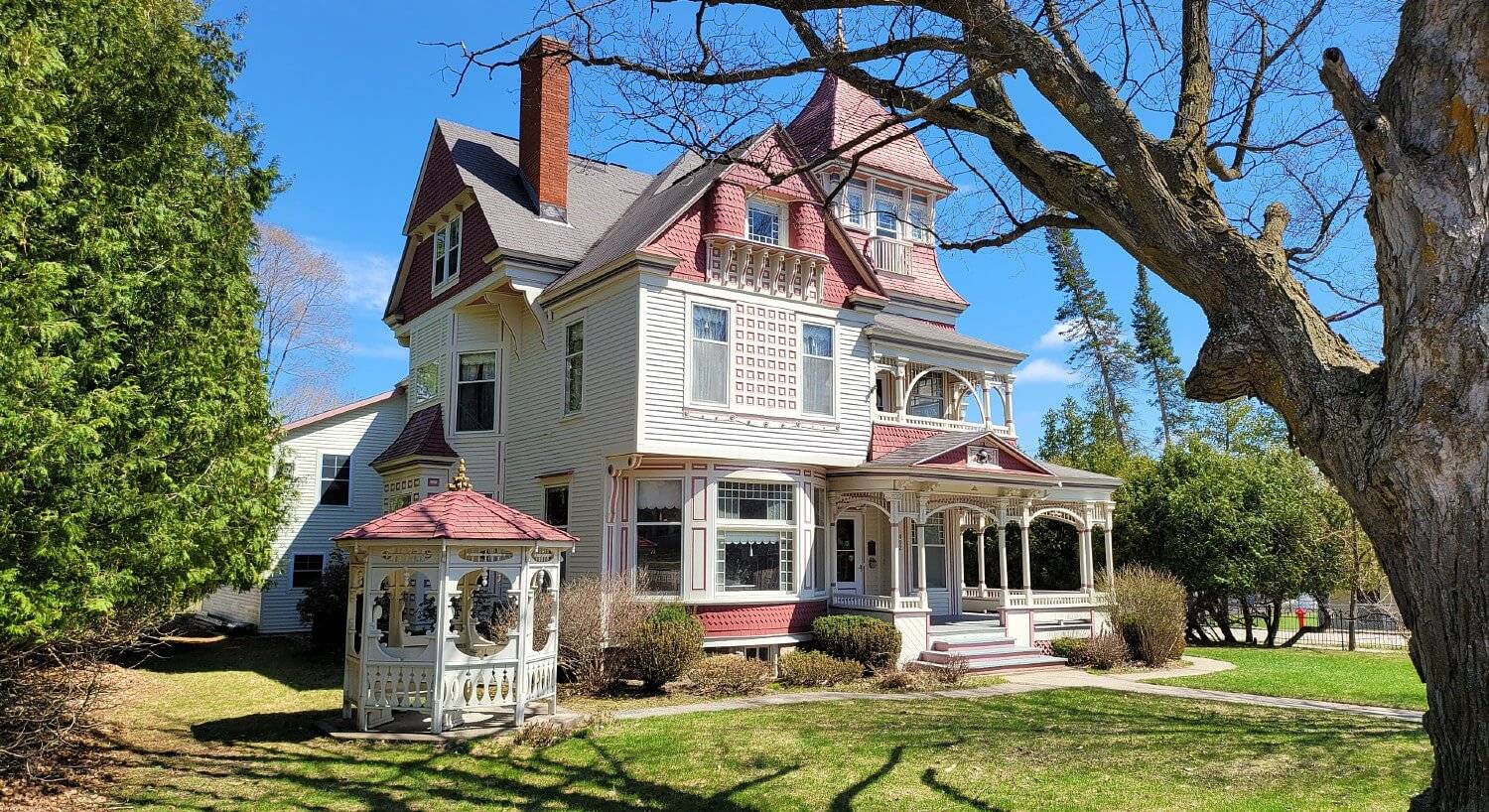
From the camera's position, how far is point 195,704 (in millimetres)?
14000

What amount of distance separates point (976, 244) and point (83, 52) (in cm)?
804

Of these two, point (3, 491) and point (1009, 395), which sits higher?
point (1009, 395)

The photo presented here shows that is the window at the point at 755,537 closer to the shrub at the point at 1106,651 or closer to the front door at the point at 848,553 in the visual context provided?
the front door at the point at 848,553

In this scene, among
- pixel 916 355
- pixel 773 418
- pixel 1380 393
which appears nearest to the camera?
pixel 1380 393

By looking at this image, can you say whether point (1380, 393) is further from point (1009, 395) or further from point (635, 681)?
point (1009, 395)

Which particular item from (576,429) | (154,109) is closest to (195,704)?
(576,429)

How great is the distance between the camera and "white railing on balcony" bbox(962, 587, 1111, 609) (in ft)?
65.4

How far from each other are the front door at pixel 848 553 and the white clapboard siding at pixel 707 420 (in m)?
1.82

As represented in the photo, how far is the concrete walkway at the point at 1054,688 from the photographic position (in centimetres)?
1312

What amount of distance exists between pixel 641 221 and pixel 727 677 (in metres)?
9.03

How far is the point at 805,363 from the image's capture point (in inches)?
750

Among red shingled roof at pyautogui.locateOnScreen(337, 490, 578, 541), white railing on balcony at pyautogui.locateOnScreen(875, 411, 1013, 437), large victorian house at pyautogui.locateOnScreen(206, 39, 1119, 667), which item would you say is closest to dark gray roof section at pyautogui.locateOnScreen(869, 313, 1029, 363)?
large victorian house at pyautogui.locateOnScreen(206, 39, 1119, 667)

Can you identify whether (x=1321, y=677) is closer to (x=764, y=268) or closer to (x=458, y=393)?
(x=764, y=268)

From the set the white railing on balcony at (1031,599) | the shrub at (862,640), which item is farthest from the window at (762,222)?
the white railing on balcony at (1031,599)
